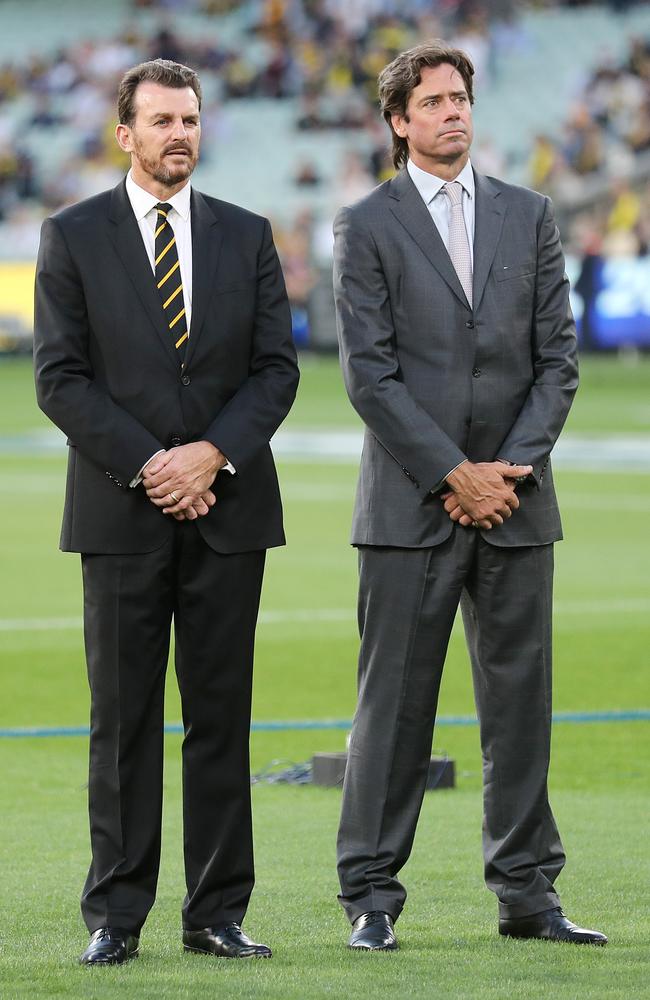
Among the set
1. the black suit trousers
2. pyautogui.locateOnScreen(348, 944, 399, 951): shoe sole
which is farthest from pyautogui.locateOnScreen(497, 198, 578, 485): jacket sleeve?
pyautogui.locateOnScreen(348, 944, 399, 951): shoe sole

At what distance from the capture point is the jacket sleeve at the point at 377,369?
15.5ft

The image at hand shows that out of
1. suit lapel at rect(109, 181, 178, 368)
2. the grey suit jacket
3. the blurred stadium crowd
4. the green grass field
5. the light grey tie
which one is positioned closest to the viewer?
the green grass field

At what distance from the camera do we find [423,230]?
486 cm

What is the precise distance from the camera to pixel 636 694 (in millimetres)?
9148

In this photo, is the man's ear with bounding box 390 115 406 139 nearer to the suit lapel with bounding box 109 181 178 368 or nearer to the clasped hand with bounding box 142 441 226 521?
the suit lapel with bounding box 109 181 178 368

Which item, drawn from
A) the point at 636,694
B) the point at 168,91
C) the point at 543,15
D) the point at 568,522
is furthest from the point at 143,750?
the point at 543,15

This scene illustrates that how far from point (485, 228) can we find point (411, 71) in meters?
0.45

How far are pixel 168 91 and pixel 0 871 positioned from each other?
2.43 metres

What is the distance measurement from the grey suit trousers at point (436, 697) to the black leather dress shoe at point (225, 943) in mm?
332

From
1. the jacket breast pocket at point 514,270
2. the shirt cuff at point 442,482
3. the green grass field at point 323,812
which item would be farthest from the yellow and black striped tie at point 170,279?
the green grass field at point 323,812

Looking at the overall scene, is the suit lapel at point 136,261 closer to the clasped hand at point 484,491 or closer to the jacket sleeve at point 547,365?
the clasped hand at point 484,491

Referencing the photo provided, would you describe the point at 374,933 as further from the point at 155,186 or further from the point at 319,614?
the point at 319,614

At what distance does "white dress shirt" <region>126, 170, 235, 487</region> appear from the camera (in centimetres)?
470

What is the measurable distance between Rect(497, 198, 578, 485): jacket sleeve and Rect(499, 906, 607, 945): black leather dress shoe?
111 centimetres
